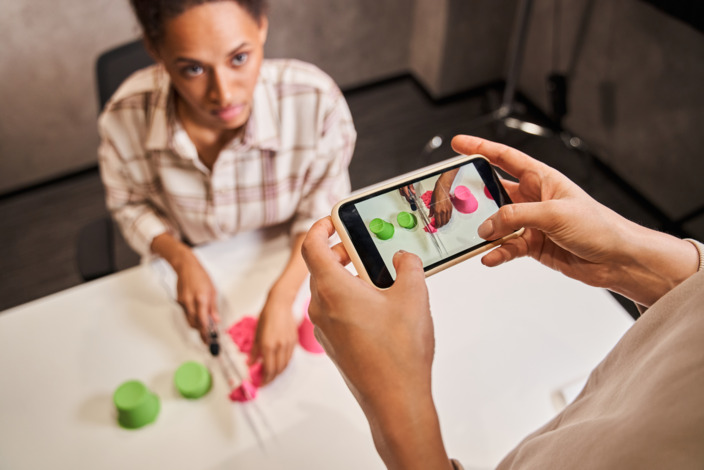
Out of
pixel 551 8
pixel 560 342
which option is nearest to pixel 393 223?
pixel 560 342

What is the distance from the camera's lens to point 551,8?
7.28 feet

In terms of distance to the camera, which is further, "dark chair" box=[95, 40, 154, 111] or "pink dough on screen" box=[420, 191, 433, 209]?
"dark chair" box=[95, 40, 154, 111]

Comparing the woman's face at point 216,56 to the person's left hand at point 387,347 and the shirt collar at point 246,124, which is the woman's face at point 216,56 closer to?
the shirt collar at point 246,124

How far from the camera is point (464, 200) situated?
700mm

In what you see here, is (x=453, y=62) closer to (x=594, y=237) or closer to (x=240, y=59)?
(x=240, y=59)

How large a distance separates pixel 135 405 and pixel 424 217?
0.57m

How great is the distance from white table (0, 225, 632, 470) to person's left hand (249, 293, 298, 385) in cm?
4

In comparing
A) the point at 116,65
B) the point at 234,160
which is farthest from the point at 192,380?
the point at 116,65

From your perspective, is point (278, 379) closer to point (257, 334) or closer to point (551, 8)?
point (257, 334)

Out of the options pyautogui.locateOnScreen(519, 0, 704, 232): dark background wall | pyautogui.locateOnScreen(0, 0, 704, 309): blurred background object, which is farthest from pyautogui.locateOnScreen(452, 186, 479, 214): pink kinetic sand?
pyautogui.locateOnScreen(519, 0, 704, 232): dark background wall

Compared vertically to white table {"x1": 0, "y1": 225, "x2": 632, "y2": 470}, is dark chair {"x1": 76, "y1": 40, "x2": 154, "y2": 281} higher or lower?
higher

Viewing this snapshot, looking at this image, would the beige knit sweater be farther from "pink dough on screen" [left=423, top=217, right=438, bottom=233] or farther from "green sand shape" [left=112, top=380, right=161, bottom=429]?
"green sand shape" [left=112, top=380, right=161, bottom=429]

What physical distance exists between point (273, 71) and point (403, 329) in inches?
29.6

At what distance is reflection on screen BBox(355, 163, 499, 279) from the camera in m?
0.65
